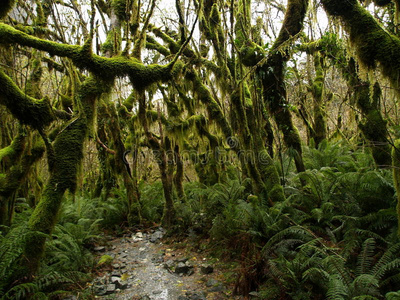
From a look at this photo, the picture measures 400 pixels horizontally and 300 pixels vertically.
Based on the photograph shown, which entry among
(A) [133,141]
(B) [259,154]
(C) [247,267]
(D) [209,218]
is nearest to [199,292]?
(C) [247,267]

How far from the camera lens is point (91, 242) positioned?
560 cm

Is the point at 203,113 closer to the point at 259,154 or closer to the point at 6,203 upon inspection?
the point at 259,154

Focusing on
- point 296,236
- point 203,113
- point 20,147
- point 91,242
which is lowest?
point 91,242

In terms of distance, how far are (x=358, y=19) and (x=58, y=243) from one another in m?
5.50

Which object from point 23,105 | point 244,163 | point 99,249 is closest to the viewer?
point 23,105

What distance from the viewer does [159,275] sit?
4.28 m

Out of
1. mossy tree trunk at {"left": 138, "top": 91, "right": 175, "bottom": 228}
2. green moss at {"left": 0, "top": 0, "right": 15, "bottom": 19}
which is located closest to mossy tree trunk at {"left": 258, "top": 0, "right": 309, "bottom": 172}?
mossy tree trunk at {"left": 138, "top": 91, "right": 175, "bottom": 228}

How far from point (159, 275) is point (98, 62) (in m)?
3.71

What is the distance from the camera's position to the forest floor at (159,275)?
3.56m

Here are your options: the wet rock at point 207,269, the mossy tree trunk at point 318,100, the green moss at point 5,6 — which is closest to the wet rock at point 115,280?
the wet rock at point 207,269

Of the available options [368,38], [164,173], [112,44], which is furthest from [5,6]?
[368,38]

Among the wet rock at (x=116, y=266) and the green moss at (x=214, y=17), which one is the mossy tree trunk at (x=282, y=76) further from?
the wet rock at (x=116, y=266)

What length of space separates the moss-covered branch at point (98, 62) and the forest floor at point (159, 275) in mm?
3272

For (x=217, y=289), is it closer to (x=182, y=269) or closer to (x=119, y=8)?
(x=182, y=269)
